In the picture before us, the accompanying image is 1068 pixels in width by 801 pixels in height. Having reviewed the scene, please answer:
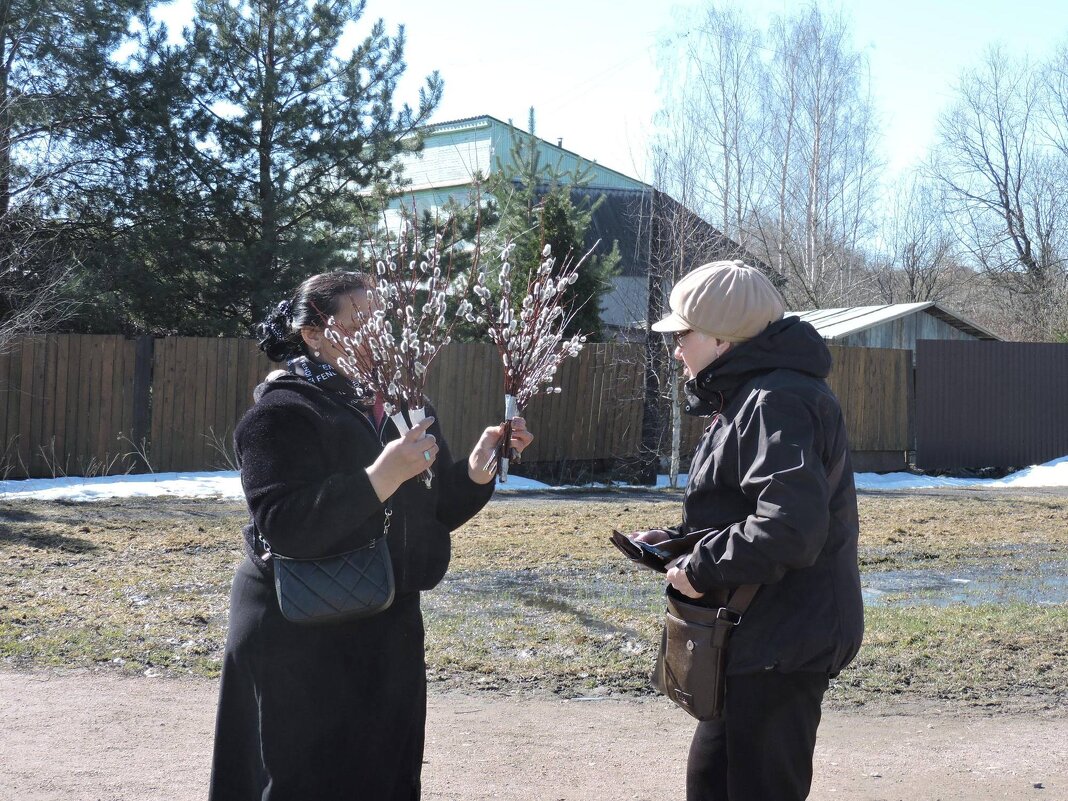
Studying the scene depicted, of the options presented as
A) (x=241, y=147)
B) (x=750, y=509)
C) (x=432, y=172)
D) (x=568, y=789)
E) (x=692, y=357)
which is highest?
(x=432, y=172)

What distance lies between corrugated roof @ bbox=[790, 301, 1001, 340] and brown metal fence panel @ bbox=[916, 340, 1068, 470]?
6.73ft

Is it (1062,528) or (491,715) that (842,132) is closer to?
(1062,528)

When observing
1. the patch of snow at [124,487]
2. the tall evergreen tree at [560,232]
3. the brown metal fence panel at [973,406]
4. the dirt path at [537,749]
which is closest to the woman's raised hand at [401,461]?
the dirt path at [537,749]

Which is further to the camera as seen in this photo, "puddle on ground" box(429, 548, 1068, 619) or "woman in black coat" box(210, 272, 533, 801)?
"puddle on ground" box(429, 548, 1068, 619)

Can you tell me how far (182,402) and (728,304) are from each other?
1316 centimetres

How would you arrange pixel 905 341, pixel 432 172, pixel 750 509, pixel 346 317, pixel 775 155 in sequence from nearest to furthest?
pixel 750 509, pixel 346 317, pixel 905 341, pixel 775 155, pixel 432 172

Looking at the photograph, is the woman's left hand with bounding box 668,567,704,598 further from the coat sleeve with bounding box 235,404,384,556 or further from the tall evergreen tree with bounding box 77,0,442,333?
the tall evergreen tree with bounding box 77,0,442,333

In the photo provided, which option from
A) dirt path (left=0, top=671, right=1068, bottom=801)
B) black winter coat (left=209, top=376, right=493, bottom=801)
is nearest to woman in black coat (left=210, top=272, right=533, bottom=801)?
black winter coat (left=209, top=376, right=493, bottom=801)

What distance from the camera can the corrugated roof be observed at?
68.3ft

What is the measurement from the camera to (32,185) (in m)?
15.1

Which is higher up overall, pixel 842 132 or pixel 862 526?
pixel 842 132

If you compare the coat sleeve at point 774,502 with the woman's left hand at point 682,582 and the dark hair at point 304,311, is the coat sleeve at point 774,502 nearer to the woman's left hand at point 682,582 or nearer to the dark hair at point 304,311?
the woman's left hand at point 682,582

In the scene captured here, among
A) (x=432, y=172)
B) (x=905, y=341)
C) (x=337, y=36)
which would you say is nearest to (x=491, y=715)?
(x=337, y=36)

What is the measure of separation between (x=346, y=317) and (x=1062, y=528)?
10.7 m
